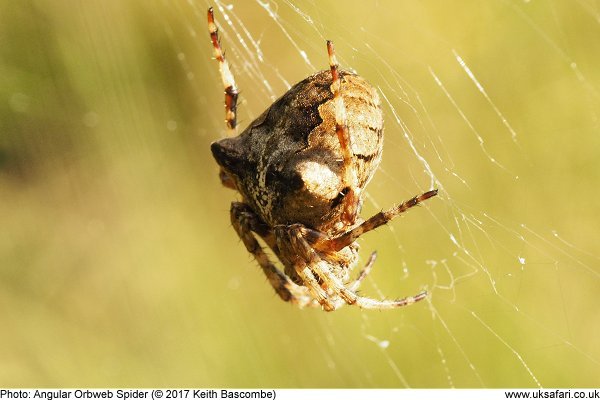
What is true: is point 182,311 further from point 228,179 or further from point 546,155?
point 546,155

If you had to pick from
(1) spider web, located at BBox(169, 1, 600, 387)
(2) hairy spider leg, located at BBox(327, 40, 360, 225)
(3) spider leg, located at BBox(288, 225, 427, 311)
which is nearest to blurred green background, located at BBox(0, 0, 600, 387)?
(1) spider web, located at BBox(169, 1, 600, 387)

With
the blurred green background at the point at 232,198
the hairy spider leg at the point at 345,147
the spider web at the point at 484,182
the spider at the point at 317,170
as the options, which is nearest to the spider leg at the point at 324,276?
the spider at the point at 317,170

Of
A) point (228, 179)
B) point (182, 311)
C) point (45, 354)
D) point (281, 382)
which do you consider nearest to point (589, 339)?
point (281, 382)

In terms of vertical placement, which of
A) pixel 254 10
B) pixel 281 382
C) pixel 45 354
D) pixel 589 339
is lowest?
pixel 589 339

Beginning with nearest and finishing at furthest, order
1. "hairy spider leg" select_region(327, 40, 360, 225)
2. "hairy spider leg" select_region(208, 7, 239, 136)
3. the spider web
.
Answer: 1. "hairy spider leg" select_region(327, 40, 360, 225)
2. "hairy spider leg" select_region(208, 7, 239, 136)
3. the spider web

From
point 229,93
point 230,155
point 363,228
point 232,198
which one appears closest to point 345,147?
point 363,228

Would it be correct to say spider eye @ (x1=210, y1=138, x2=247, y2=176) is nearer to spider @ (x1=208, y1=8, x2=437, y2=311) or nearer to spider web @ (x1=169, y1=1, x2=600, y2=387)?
spider @ (x1=208, y1=8, x2=437, y2=311)
